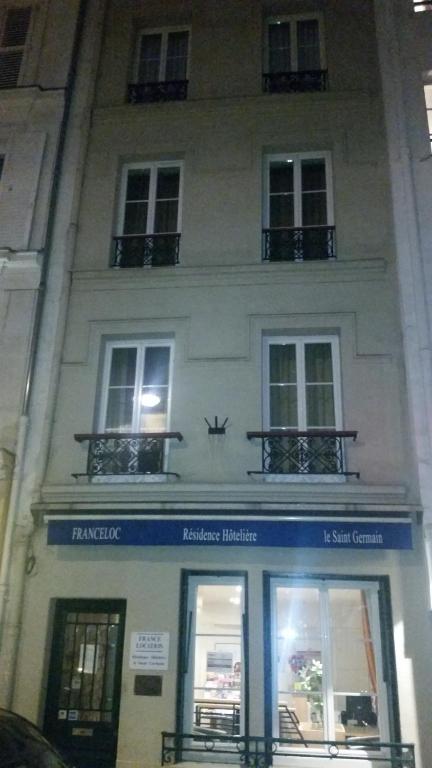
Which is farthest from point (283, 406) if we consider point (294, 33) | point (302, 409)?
point (294, 33)

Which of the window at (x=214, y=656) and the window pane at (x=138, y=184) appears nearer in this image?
the window at (x=214, y=656)

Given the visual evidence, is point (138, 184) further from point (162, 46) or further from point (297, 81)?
point (297, 81)

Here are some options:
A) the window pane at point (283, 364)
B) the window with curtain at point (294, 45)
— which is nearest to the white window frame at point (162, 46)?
the window with curtain at point (294, 45)

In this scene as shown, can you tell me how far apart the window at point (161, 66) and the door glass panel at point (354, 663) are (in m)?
7.36

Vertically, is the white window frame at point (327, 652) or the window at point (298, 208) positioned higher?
the window at point (298, 208)

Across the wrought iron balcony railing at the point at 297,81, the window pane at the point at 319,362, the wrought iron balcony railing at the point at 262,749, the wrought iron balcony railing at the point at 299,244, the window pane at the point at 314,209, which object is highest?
the wrought iron balcony railing at the point at 297,81

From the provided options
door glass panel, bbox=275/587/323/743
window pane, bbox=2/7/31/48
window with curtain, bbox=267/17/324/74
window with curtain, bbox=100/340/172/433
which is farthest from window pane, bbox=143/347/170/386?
window pane, bbox=2/7/31/48

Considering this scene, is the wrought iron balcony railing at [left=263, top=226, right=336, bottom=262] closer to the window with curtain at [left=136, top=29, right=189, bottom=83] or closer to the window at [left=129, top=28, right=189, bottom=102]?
the window at [left=129, top=28, right=189, bottom=102]

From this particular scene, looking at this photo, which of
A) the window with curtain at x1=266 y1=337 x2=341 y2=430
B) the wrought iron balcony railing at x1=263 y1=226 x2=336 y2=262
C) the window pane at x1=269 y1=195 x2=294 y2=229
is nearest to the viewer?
the window with curtain at x1=266 y1=337 x2=341 y2=430

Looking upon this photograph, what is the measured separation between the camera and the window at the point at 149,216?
8.34 meters

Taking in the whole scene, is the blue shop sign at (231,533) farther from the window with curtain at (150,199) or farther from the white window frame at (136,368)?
the window with curtain at (150,199)

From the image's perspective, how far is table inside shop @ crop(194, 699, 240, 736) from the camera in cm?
629

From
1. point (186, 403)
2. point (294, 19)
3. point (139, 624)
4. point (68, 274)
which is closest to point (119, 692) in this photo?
point (139, 624)

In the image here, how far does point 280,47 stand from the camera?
955 cm
